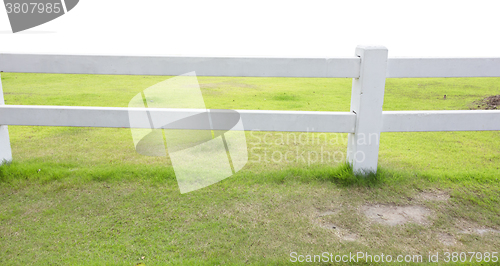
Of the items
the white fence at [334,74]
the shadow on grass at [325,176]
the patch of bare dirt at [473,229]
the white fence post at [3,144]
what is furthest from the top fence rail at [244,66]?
the patch of bare dirt at [473,229]

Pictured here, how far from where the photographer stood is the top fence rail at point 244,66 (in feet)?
11.1

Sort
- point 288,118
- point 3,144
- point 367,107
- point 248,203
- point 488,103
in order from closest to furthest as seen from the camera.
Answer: point 248,203, point 367,107, point 288,118, point 3,144, point 488,103

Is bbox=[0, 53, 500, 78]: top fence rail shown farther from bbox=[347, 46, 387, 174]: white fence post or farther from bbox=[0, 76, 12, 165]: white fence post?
bbox=[0, 76, 12, 165]: white fence post

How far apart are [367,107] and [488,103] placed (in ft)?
15.4

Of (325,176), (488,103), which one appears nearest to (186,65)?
(325,176)

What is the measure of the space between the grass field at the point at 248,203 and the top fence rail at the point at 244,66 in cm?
102

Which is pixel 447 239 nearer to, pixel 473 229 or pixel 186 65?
pixel 473 229

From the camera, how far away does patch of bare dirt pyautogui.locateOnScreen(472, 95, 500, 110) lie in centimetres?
641

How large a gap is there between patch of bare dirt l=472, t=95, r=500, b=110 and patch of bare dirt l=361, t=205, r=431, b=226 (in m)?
4.48

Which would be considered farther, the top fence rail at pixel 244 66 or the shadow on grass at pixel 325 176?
the shadow on grass at pixel 325 176

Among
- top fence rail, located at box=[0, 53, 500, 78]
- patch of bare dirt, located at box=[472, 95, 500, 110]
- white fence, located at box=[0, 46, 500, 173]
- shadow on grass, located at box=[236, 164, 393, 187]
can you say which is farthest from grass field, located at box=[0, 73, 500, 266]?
patch of bare dirt, located at box=[472, 95, 500, 110]

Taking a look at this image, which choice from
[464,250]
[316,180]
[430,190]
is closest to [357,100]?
[316,180]

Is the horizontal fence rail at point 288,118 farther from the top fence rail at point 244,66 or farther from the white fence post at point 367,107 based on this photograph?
the top fence rail at point 244,66

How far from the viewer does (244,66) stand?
3.42 meters
